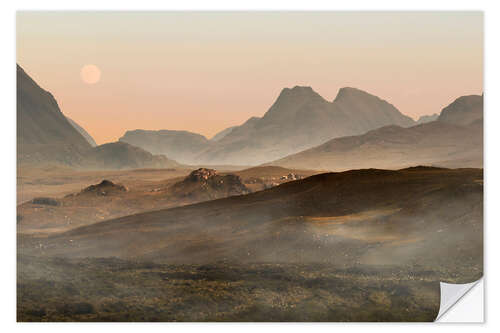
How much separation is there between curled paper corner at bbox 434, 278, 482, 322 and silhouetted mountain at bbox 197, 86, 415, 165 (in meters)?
2.91

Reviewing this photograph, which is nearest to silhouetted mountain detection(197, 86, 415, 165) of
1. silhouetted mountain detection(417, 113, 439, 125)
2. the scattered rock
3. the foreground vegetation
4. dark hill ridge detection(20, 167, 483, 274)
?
silhouetted mountain detection(417, 113, 439, 125)

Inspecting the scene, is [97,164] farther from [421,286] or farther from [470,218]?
[470,218]

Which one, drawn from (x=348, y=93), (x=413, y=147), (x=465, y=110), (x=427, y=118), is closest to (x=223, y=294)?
(x=348, y=93)

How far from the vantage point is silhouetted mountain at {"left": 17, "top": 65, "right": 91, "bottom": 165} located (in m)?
8.34

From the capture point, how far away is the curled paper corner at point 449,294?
25.5 ft

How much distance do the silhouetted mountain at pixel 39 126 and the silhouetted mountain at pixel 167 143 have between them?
1.03m

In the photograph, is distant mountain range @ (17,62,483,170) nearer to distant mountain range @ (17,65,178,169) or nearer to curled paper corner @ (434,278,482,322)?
distant mountain range @ (17,65,178,169)

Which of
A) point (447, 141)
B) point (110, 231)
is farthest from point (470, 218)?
point (110, 231)

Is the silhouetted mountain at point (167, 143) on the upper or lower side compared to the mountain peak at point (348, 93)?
lower

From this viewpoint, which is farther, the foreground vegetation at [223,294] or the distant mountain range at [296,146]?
the distant mountain range at [296,146]

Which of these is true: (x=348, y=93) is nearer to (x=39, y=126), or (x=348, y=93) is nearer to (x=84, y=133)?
(x=84, y=133)

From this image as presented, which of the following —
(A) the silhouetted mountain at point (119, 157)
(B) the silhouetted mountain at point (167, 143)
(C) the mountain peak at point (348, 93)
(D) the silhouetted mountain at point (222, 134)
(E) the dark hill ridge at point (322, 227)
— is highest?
(C) the mountain peak at point (348, 93)

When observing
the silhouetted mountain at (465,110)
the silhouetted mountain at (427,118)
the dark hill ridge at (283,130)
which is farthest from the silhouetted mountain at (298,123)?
the silhouetted mountain at (465,110)
